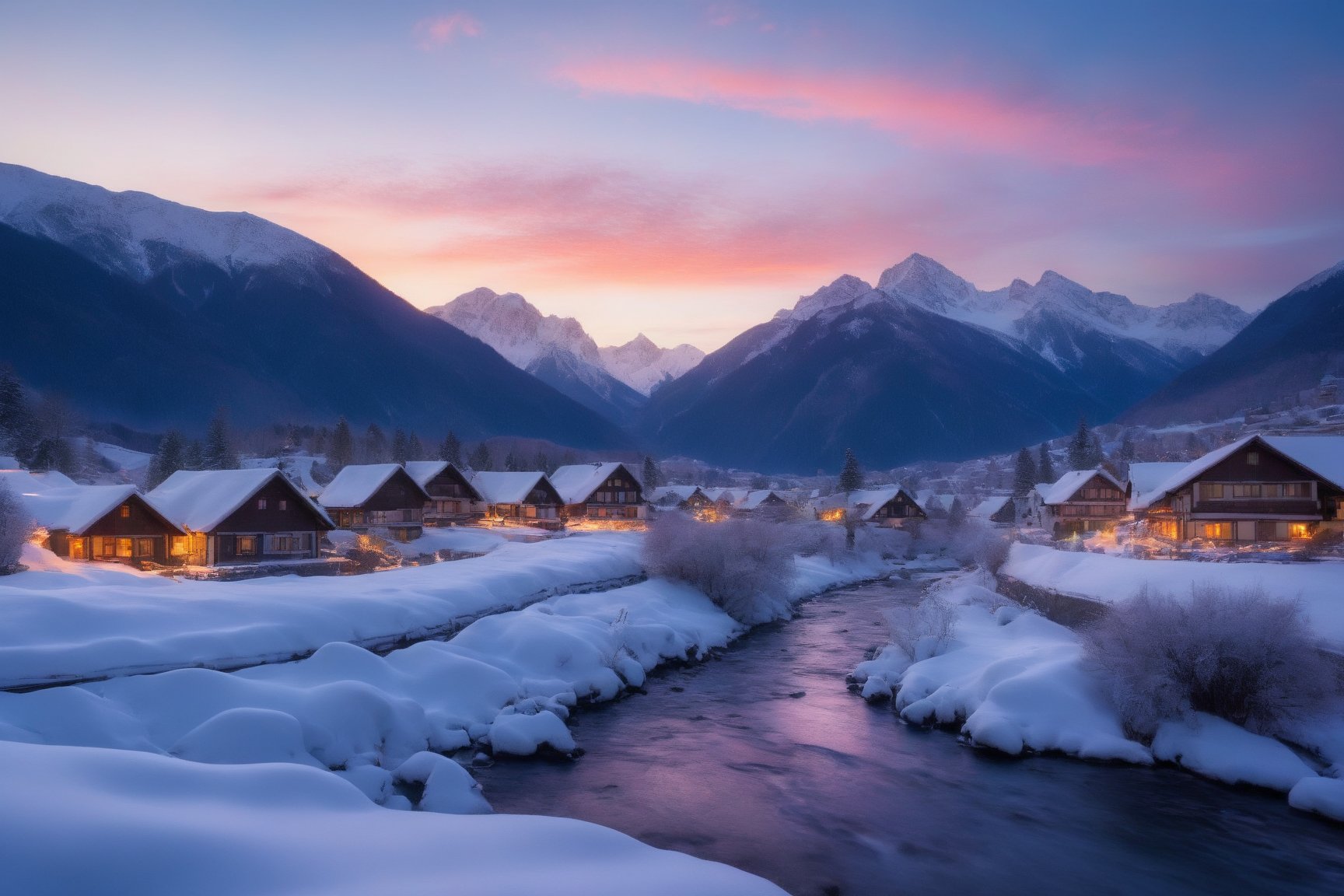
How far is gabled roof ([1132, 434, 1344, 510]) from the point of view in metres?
48.5

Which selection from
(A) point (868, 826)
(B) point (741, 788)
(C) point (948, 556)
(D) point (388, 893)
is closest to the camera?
(D) point (388, 893)

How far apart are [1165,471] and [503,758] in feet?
210

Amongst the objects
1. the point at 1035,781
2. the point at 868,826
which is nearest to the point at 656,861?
the point at 868,826

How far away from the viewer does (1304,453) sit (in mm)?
49969

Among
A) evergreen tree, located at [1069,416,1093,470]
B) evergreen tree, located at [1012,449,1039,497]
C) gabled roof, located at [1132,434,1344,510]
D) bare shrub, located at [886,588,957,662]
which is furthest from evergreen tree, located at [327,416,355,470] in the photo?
gabled roof, located at [1132,434,1344,510]

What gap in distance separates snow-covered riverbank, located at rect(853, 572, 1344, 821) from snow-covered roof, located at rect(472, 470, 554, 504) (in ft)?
Answer: 171

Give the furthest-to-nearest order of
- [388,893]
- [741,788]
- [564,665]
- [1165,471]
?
[1165,471], [564,665], [741,788], [388,893]

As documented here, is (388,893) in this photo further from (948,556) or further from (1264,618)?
(948,556)

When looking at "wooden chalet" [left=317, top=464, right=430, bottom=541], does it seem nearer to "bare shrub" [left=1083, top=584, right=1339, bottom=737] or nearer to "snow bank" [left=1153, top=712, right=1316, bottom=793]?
"bare shrub" [left=1083, top=584, right=1339, bottom=737]

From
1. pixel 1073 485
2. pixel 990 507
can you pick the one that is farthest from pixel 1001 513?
pixel 1073 485

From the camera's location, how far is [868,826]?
21.0 m

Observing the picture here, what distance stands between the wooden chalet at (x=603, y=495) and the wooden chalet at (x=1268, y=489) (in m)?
55.4

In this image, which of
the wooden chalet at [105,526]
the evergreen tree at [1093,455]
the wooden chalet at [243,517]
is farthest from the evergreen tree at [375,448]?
the evergreen tree at [1093,455]

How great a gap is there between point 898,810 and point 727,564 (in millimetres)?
31019
